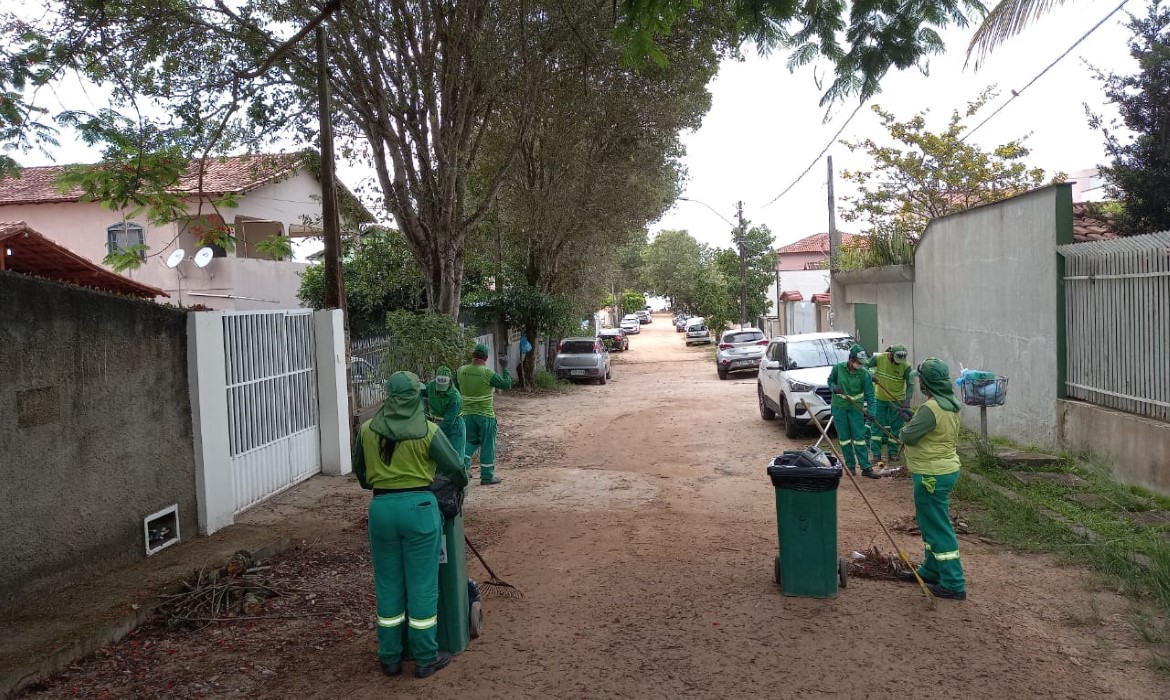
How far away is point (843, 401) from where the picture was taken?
33.1 ft

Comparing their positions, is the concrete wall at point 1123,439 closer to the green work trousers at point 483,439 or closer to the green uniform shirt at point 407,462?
the green uniform shirt at point 407,462

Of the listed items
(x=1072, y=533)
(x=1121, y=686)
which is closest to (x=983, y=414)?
(x=1072, y=533)

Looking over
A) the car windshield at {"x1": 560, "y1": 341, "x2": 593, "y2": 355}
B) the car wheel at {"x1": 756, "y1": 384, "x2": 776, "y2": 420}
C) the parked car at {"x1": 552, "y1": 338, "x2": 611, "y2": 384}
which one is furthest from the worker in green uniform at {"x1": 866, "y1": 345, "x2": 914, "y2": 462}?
the car windshield at {"x1": 560, "y1": 341, "x2": 593, "y2": 355}

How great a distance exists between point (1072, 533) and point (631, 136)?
14548 millimetres

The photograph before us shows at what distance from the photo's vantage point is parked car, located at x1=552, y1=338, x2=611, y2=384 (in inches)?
1031

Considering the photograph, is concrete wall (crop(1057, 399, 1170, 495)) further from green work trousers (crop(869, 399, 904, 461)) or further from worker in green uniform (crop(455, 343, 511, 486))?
worker in green uniform (crop(455, 343, 511, 486))

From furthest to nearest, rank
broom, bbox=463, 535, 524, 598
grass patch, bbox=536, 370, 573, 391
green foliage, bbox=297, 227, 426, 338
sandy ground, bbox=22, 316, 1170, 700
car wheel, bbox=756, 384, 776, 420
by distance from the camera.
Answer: grass patch, bbox=536, 370, 573, 391
green foliage, bbox=297, 227, 426, 338
car wheel, bbox=756, 384, 776, 420
broom, bbox=463, 535, 524, 598
sandy ground, bbox=22, 316, 1170, 700

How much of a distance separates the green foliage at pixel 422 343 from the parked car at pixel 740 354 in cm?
1399

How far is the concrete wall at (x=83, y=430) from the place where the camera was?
5258 mm

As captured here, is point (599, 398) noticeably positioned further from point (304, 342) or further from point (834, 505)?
point (834, 505)

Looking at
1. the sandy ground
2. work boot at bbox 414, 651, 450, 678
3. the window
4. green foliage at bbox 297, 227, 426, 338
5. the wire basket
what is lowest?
the sandy ground

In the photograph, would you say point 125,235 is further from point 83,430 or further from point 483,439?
point 83,430

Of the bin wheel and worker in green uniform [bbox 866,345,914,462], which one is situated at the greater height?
worker in green uniform [bbox 866,345,914,462]

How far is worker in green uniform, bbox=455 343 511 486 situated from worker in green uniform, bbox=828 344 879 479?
13.9 feet
